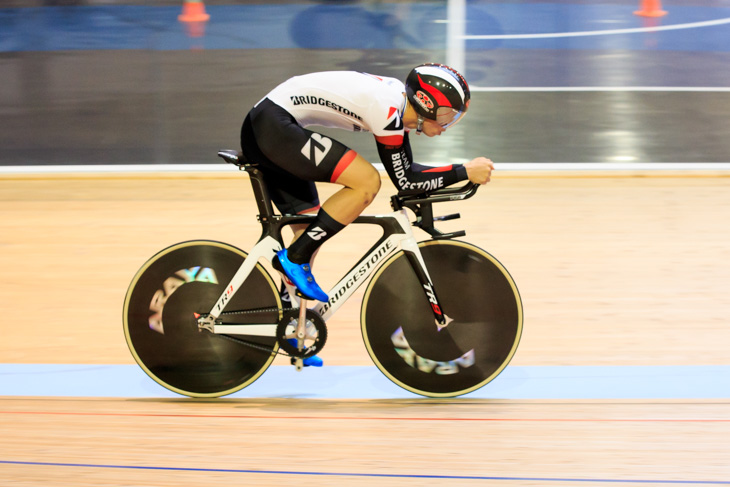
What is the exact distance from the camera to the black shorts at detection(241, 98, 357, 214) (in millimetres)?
2641

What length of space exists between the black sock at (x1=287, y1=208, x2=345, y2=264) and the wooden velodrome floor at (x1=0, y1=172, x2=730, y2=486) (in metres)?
0.49

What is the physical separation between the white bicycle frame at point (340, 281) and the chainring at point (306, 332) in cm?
4

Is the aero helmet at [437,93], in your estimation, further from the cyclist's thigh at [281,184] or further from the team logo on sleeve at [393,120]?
the cyclist's thigh at [281,184]

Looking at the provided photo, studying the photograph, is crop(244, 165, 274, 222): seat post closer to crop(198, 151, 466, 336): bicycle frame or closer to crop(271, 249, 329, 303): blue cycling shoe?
crop(198, 151, 466, 336): bicycle frame

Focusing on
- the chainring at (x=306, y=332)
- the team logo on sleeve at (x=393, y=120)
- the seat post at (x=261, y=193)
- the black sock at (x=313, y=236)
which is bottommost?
the chainring at (x=306, y=332)

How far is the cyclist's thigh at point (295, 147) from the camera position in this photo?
8.66ft

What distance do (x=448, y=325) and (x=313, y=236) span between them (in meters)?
0.53

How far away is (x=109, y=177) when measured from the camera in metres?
6.10

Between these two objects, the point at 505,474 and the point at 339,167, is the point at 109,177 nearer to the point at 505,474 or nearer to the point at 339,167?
the point at 339,167

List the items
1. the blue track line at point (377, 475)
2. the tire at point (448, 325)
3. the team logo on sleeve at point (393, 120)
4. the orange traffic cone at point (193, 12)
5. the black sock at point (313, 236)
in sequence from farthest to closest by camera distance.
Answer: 1. the orange traffic cone at point (193, 12)
2. the tire at point (448, 325)
3. the black sock at point (313, 236)
4. the team logo on sleeve at point (393, 120)
5. the blue track line at point (377, 475)

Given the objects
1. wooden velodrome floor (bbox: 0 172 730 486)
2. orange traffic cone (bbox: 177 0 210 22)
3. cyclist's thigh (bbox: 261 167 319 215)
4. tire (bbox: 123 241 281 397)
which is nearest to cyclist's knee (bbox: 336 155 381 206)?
cyclist's thigh (bbox: 261 167 319 215)

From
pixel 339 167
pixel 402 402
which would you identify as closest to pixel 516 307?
pixel 402 402

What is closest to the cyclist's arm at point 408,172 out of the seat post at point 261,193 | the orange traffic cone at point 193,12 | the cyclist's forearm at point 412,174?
the cyclist's forearm at point 412,174

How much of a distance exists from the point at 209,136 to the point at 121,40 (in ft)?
3.38
